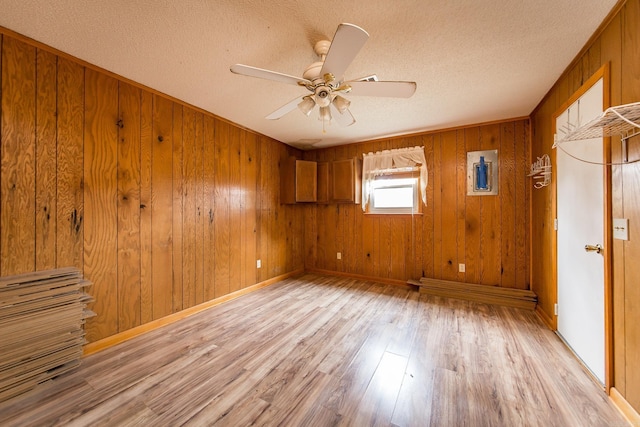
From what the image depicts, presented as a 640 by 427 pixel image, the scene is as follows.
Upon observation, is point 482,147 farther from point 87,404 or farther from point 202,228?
point 87,404

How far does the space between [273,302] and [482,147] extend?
3.50 m

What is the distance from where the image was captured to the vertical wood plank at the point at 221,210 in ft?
10.1

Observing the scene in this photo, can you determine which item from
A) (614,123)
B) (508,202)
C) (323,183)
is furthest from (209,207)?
(508,202)

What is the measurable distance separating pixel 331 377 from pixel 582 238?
2144 mm

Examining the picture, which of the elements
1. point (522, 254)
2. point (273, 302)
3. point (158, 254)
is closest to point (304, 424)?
point (273, 302)

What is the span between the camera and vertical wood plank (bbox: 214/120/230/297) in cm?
308

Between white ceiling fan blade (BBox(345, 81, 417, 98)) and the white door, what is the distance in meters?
1.23

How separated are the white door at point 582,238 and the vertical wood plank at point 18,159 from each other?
3.91 meters

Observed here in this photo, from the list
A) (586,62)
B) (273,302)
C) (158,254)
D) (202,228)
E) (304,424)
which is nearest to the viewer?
(304,424)

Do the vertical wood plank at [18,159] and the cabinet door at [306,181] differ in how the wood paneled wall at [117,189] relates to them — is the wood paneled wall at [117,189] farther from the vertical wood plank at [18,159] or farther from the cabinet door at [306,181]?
the cabinet door at [306,181]

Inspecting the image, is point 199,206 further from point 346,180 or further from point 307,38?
point 346,180

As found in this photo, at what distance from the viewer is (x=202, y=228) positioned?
9.59ft

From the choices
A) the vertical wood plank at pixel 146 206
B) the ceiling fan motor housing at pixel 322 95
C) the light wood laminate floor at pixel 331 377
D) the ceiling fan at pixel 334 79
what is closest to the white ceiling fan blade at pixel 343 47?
the ceiling fan at pixel 334 79

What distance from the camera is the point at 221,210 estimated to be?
3152 mm
